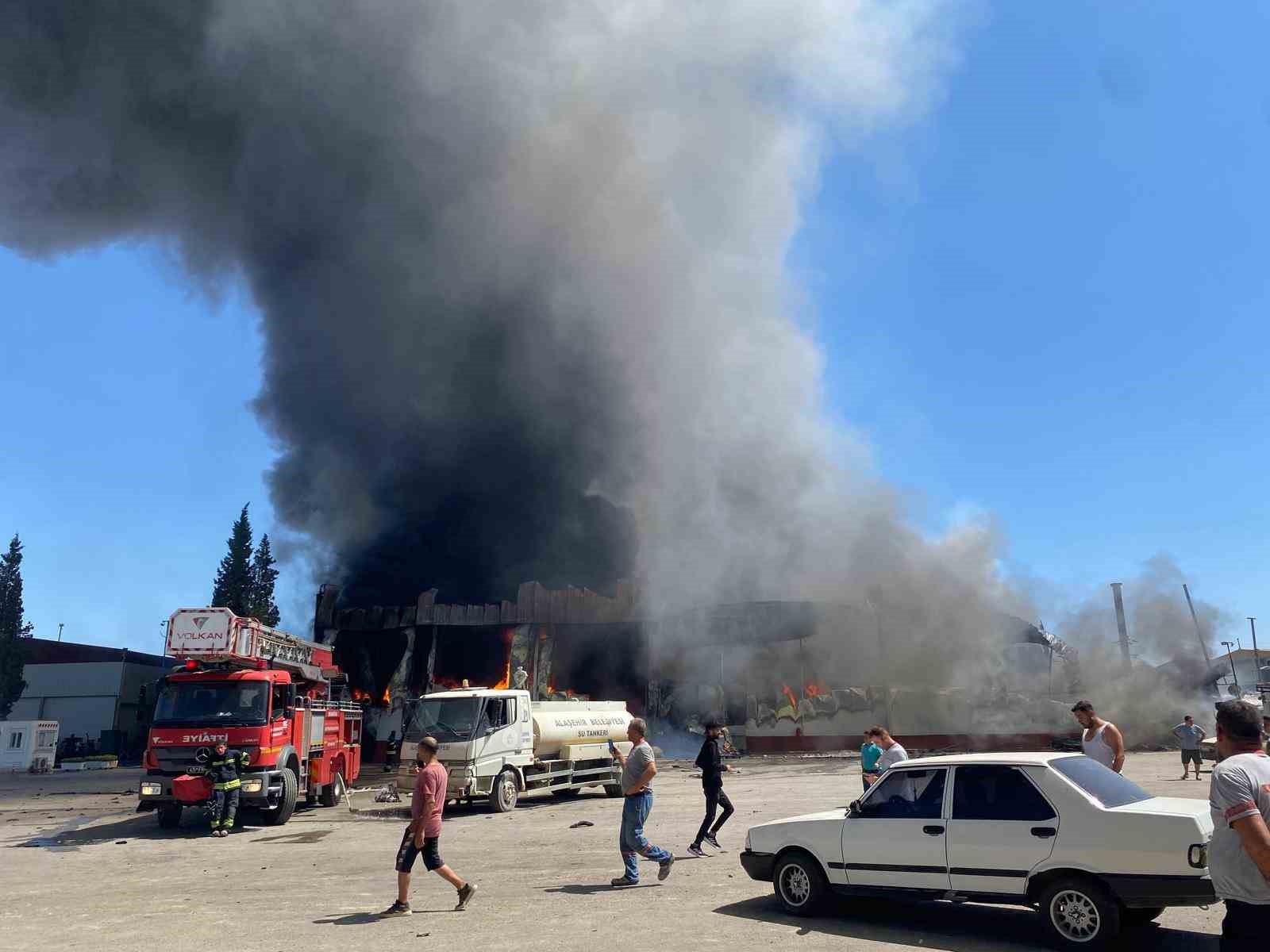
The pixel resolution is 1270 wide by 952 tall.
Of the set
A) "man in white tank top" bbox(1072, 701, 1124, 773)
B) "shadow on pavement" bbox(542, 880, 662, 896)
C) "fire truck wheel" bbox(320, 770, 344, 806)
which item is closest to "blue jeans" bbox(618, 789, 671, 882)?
"shadow on pavement" bbox(542, 880, 662, 896)

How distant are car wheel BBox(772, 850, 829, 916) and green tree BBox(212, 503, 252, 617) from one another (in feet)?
218

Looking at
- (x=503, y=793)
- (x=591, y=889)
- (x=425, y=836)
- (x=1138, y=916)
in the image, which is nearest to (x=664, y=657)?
(x=503, y=793)

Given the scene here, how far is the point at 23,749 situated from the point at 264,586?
3256 cm

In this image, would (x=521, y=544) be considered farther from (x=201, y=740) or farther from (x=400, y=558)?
(x=201, y=740)

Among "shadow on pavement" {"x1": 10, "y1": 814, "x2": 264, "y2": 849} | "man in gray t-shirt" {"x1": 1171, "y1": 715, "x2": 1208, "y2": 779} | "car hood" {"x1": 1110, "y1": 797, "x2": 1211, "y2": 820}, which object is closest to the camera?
"car hood" {"x1": 1110, "y1": 797, "x2": 1211, "y2": 820}

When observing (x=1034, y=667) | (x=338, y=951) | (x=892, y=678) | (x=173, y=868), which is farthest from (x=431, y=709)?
(x=1034, y=667)

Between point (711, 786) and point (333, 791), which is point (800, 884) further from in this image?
point (333, 791)

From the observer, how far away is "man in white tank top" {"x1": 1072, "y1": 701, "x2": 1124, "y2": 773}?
884 cm

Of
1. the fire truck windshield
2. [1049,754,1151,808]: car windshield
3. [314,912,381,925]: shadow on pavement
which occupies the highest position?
the fire truck windshield

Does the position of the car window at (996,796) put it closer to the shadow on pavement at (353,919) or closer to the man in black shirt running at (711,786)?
the man in black shirt running at (711,786)

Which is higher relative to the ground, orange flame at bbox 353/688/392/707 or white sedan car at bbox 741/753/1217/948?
orange flame at bbox 353/688/392/707

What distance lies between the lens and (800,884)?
767 cm

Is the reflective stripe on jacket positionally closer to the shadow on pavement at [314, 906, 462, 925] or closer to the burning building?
Result: the shadow on pavement at [314, 906, 462, 925]

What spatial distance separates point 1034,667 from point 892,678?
7388 millimetres
